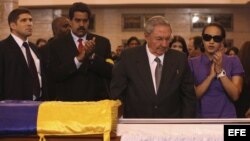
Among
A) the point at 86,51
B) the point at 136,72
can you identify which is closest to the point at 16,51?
the point at 86,51

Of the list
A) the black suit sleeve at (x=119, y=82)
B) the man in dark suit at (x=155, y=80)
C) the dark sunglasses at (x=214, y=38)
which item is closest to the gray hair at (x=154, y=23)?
the man in dark suit at (x=155, y=80)

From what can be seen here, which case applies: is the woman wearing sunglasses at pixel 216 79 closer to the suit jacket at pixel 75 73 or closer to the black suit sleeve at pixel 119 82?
the black suit sleeve at pixel 119 82

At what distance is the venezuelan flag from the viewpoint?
217cm

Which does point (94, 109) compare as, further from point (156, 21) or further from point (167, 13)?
point (167, 13)

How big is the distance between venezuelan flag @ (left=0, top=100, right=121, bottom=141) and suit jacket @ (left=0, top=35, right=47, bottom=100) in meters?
1.79

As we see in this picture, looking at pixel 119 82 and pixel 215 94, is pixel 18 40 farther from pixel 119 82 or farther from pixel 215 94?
pixel 215 94

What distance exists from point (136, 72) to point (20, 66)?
1256 millimetres

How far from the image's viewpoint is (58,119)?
221 centimetres

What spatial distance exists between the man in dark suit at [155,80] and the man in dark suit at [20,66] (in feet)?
3.39

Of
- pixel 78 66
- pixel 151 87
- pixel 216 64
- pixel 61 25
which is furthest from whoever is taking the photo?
pixel 61 25

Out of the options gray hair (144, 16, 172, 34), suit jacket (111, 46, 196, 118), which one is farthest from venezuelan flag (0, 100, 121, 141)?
gray hair (144, 16, 172, 34)

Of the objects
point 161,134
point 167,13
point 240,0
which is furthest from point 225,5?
point 161,134

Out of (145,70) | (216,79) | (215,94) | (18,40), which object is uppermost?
(18,40)

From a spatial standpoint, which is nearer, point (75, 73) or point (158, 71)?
point (158, 71)
